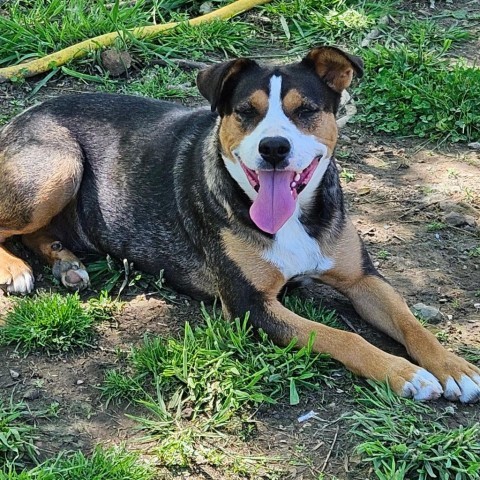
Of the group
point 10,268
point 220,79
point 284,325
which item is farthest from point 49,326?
point 220,79

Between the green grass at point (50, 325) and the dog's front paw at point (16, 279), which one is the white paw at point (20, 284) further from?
the green grass at point (50, 325)

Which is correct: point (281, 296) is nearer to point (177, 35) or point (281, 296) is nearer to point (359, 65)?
point (359, 65)

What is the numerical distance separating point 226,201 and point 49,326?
3.91 feet

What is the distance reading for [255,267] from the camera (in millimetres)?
5039

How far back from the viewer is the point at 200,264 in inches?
217

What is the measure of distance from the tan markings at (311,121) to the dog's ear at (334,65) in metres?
0.25

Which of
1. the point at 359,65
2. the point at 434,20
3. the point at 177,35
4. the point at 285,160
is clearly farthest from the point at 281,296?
the point at 434,20

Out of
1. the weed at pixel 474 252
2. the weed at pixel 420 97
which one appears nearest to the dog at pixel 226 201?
the weed at pixel 474 252

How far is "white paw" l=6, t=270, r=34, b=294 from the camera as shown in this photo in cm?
549

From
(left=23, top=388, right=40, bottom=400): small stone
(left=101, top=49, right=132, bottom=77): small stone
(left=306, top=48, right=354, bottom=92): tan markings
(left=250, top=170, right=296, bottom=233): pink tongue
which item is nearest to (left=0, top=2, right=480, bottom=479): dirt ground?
(left=23, top=388, right=40, bottom=400): small stone

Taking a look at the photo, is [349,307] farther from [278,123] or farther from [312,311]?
[278,123]

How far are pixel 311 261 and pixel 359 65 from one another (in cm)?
110

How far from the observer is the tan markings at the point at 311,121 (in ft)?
15.8

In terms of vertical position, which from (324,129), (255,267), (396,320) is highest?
(324,129)
